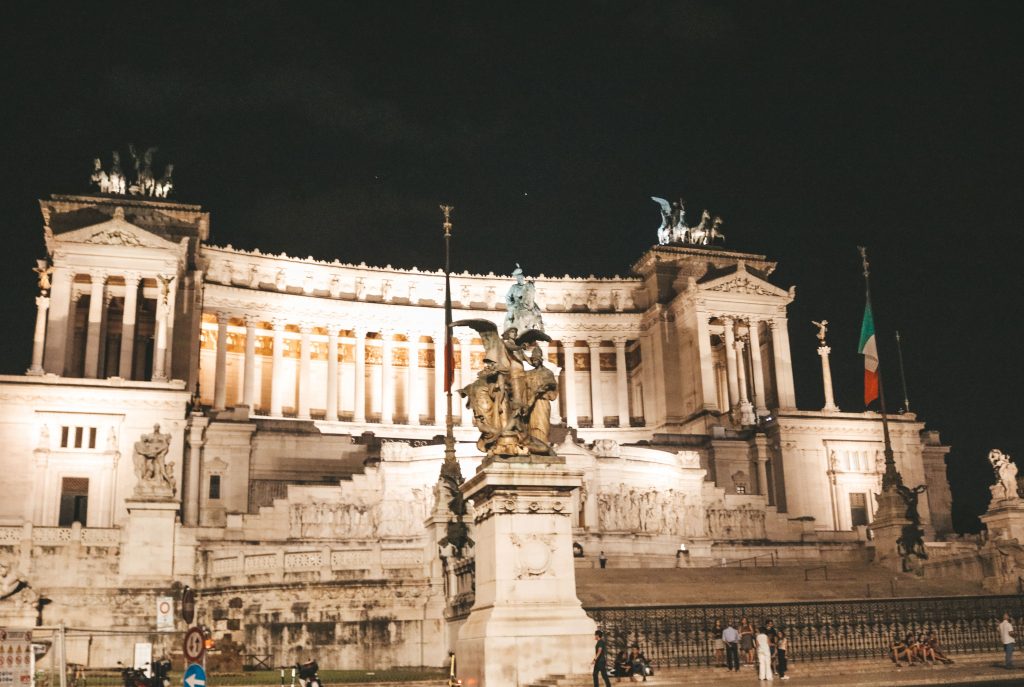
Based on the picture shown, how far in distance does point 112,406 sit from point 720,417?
3933 centimetres

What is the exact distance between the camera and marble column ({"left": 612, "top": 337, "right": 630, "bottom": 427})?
85.9 metres

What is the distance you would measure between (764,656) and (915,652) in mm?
3882

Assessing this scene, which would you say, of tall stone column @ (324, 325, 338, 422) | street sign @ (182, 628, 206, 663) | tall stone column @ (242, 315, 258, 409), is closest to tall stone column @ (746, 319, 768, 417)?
tall stone column @ (324, 325, 338, 422)

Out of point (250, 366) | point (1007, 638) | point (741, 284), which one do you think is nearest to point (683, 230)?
point (741, 284)

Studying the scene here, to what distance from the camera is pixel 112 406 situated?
192 ft

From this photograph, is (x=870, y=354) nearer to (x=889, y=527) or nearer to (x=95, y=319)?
(x=889, y=527)

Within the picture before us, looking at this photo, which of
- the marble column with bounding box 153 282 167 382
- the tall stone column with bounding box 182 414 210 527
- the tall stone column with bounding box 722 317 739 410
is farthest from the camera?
the tall stone column with bounding box 722 317 739 410

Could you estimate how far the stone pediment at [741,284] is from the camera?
79625mm

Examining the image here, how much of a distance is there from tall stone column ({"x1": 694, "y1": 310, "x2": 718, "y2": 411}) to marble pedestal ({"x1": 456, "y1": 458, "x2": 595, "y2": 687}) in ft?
192

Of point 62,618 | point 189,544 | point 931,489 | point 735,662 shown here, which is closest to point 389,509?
point 189,544

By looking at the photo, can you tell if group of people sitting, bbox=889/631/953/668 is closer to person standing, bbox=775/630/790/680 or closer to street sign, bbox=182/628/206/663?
person standing, bbox=775/630/790/680

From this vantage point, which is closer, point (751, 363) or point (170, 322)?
point (170, 322)

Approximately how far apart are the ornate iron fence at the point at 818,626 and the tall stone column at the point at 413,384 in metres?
54.7

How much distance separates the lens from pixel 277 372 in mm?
78312
